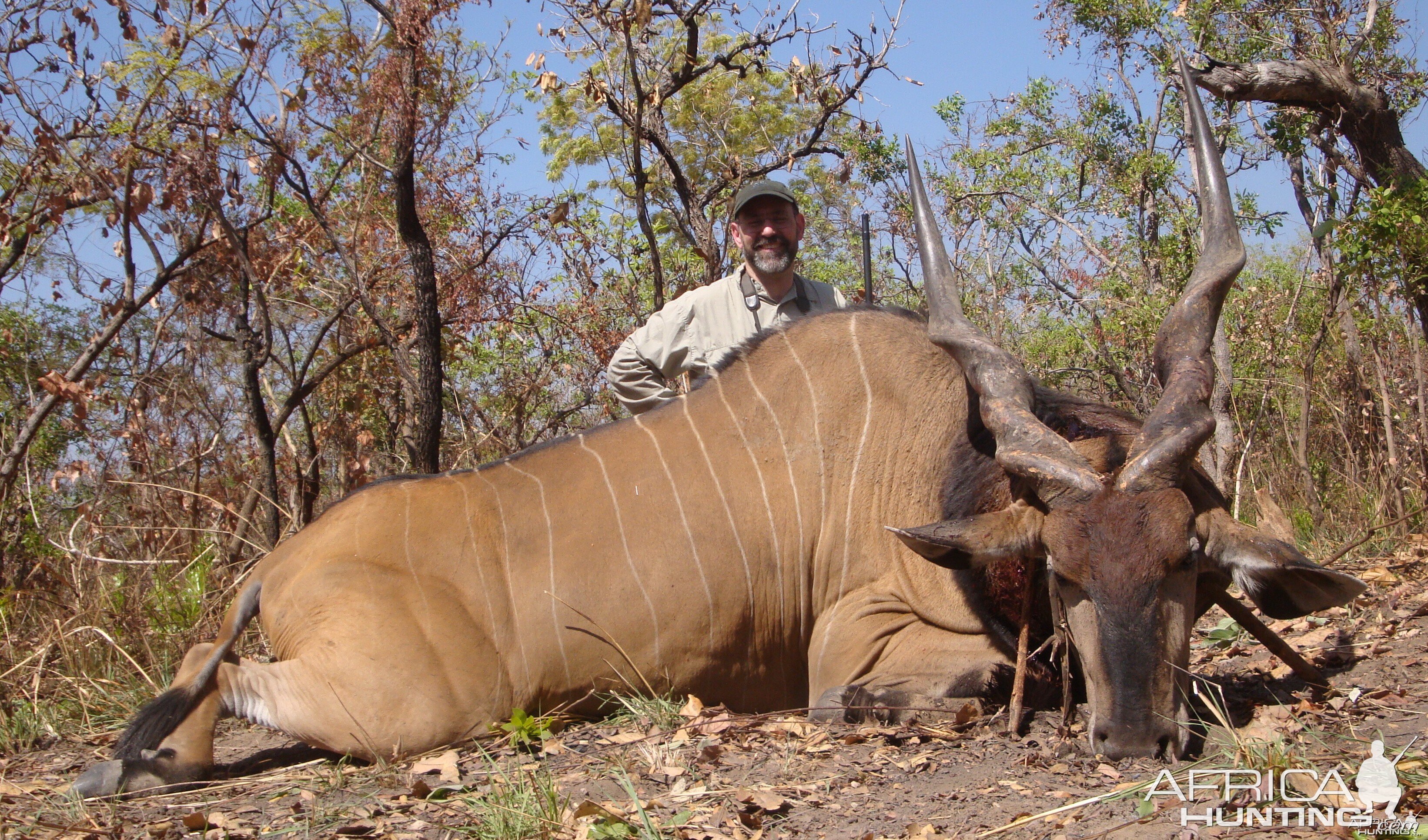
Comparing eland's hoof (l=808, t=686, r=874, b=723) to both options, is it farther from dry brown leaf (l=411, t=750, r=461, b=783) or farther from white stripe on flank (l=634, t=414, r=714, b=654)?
dry brown leaf (l=411, t=750, r=461, b=783)

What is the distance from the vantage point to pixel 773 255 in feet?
15.9

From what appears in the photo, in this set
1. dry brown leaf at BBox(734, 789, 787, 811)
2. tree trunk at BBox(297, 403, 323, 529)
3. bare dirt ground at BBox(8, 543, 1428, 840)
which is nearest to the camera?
bare dirt ground at BBox(8, 543, 1428, 840)

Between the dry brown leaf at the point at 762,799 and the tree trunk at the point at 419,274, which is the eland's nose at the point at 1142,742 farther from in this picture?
the tree trunk at the point at 419,274

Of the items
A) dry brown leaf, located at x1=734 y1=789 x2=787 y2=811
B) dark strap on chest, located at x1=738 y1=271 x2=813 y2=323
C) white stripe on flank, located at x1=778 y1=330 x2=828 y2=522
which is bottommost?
dry brown leaf, located at x1=734 y1=789 x2=787 y2=811

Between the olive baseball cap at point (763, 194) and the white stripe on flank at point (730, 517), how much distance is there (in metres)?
1.68

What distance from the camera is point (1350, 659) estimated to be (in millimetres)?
3246

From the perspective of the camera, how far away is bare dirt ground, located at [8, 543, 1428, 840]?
2287mm

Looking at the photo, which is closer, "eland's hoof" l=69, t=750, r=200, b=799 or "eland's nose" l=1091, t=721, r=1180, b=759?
"eland's nose" l=1091, t=721, r=1180, b=759

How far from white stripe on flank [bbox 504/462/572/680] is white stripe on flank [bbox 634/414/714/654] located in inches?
15.0

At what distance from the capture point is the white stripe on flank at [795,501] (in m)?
3.39

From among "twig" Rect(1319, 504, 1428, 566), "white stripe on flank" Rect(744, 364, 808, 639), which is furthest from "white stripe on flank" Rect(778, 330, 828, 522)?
"twig" Rect(1319, 504, 1428, 566)

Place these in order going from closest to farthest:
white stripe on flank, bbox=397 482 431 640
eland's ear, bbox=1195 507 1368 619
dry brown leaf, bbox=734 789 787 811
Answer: dry brown leaf, bbox=734 789 787 811
eland's ear, bbox=1195 507 1368 619
white stripe on flank, bbox=397 482 431 640

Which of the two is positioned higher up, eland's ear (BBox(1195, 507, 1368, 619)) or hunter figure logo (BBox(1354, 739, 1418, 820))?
eland's ear (BBox(1195, 507, 1368, 619))

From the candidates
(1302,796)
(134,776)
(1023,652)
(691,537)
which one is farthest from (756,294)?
(1302,796)
